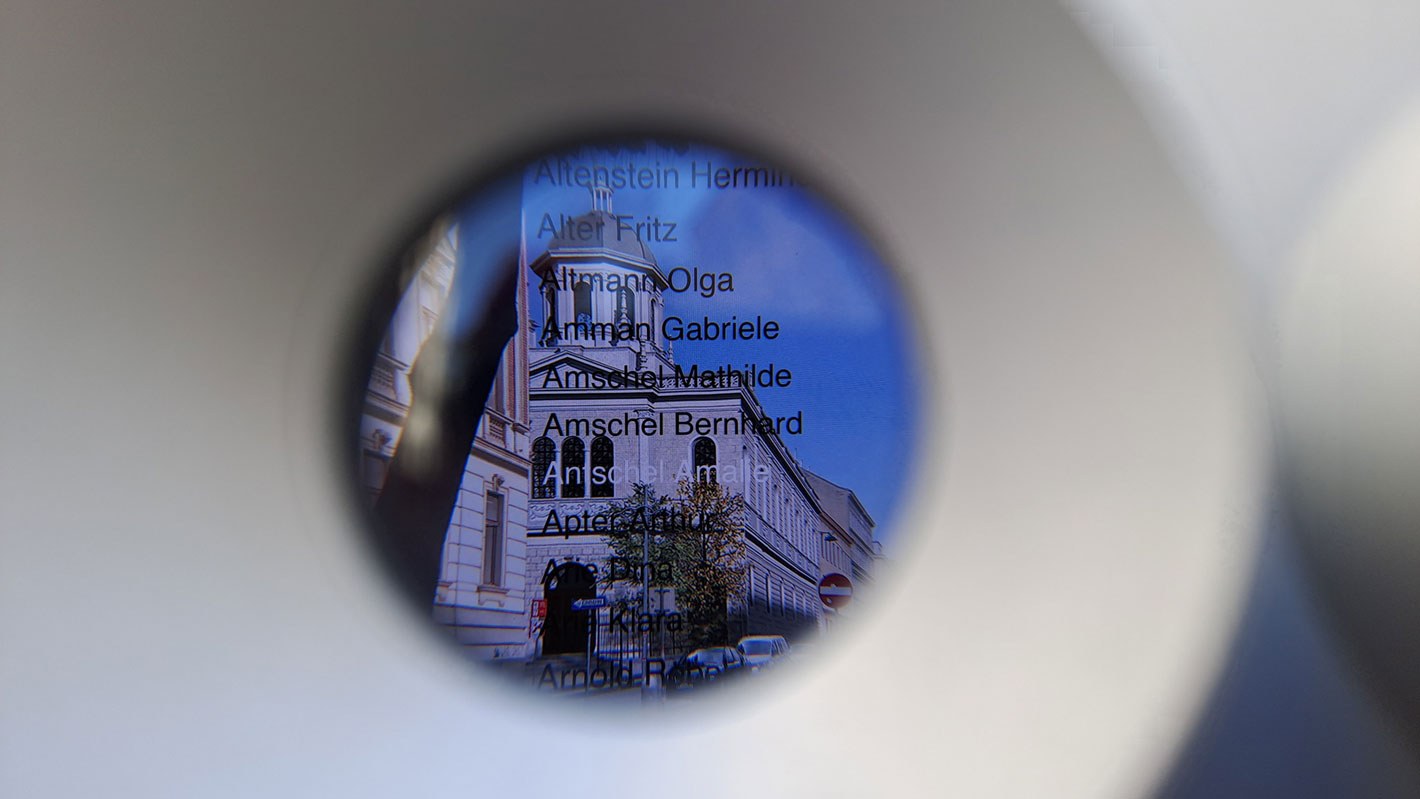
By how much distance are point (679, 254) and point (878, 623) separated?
1.47 ft

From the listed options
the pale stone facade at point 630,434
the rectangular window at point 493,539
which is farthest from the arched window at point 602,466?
the rectangular window at point 493,539

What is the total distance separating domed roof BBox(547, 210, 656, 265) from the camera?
3.16 feet

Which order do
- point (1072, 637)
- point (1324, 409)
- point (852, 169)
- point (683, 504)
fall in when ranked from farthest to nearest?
point (683, 504), point (852, 169), point (1072, 637), point (1324, 409)

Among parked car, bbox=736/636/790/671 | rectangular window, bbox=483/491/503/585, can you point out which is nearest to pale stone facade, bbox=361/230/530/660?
rectangular window, bbox=483/491/503/585

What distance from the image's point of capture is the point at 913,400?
0.90 m

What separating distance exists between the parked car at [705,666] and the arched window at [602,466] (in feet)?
0.66

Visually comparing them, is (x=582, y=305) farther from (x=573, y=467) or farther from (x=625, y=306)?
(x=573, y=467)

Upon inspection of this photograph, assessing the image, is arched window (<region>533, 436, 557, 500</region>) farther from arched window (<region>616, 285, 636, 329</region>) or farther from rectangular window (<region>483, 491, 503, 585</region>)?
arched window (<region>616, 285, 636, 329</region>)

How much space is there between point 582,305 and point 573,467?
184mm

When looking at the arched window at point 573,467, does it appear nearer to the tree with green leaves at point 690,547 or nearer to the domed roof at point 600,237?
the tree with green leaves at point 690,547

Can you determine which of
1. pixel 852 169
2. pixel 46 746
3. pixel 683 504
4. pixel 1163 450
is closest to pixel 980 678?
pixel 1163 450

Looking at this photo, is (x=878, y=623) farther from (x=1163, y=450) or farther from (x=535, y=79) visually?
(x=535, y=79)

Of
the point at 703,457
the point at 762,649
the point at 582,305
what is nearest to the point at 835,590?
the point at 762,649

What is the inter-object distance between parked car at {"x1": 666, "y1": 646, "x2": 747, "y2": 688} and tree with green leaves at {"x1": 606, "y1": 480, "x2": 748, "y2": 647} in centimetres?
1
